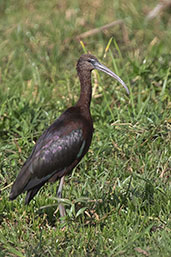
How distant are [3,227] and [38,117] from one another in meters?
1.92

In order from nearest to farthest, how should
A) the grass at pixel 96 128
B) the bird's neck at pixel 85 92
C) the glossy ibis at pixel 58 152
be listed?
1. the grass at pixel 96 128
2. the glossy ibis at pixel 58 152
3. the bird's neck at pixel 85 92

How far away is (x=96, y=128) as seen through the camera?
6359 mm

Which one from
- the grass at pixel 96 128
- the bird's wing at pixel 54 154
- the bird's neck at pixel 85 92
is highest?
the bird's neck at pixel 85 92

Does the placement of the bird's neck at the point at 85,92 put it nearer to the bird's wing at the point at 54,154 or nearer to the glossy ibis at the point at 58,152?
the glossy ibis at the point at 58,152

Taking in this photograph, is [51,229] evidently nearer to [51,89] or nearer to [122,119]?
[122,119]

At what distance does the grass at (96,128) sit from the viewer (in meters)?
4.60

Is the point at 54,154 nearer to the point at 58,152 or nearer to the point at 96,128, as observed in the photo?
the point at 58,152

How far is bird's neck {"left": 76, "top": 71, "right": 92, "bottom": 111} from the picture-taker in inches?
205

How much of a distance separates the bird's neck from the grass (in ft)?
2.47

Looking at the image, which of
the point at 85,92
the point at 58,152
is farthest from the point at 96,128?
the point at 58,152

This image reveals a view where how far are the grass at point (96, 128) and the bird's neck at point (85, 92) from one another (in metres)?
0.75

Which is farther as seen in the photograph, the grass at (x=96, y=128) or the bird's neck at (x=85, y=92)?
the bird's neck at (x=85, y=92)

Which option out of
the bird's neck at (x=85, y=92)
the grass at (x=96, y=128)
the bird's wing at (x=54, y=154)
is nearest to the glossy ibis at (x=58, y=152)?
the bird's wing at (x=54, y=154)

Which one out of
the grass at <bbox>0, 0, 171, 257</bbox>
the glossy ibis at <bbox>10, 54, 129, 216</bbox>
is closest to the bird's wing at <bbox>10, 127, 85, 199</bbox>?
the glossy ibis at <bbox>10, 54, 129, 216</bbox>
